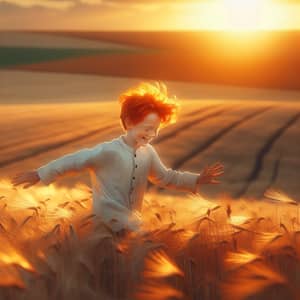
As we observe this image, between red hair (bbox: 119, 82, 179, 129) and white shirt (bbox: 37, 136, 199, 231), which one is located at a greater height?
red hair (bbox: 119, 82, 179, 129)


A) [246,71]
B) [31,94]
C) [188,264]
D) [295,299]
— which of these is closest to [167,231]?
[188,264]

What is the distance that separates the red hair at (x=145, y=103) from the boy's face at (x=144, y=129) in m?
0.01

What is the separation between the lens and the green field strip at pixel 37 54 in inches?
819

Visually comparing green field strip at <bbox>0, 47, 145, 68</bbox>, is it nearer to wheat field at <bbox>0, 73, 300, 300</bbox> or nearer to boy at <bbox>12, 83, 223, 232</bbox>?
boy at <bbox>12, 83, 223, 232</bbox>

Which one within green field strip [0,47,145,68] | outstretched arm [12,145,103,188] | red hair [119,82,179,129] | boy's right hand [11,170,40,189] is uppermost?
green field strip [0,47,145,68]

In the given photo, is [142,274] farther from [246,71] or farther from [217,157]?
[246,71]

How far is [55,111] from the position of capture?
8.57 m

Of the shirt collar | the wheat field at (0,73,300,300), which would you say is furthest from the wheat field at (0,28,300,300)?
the shirt collar

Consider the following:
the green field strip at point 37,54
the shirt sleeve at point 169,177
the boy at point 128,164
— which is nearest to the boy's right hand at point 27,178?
the boy at point 128,164

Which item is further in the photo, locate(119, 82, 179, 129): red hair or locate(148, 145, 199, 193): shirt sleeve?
locate(148, 145, 199, 193): shirt sleeve

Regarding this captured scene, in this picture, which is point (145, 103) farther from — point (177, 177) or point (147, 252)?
point (147, 252)

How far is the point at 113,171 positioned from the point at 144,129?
17cm

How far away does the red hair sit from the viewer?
217 cm

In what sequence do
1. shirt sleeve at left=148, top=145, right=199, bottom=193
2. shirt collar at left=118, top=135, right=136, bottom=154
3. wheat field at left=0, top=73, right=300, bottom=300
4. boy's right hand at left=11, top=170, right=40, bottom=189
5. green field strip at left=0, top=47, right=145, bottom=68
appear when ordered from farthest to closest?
green field strip at left=0, top=47, right=145, bottom=68, shirt sleeve at left=148, top=145, right=199, bottom=193, shirt collar at left=118, top=135, right=136, bottom=154, boy's right hand at left=11, top=170, right=40, bottom=189, wheat field at left=0, top=73, right=300, bottom=300
